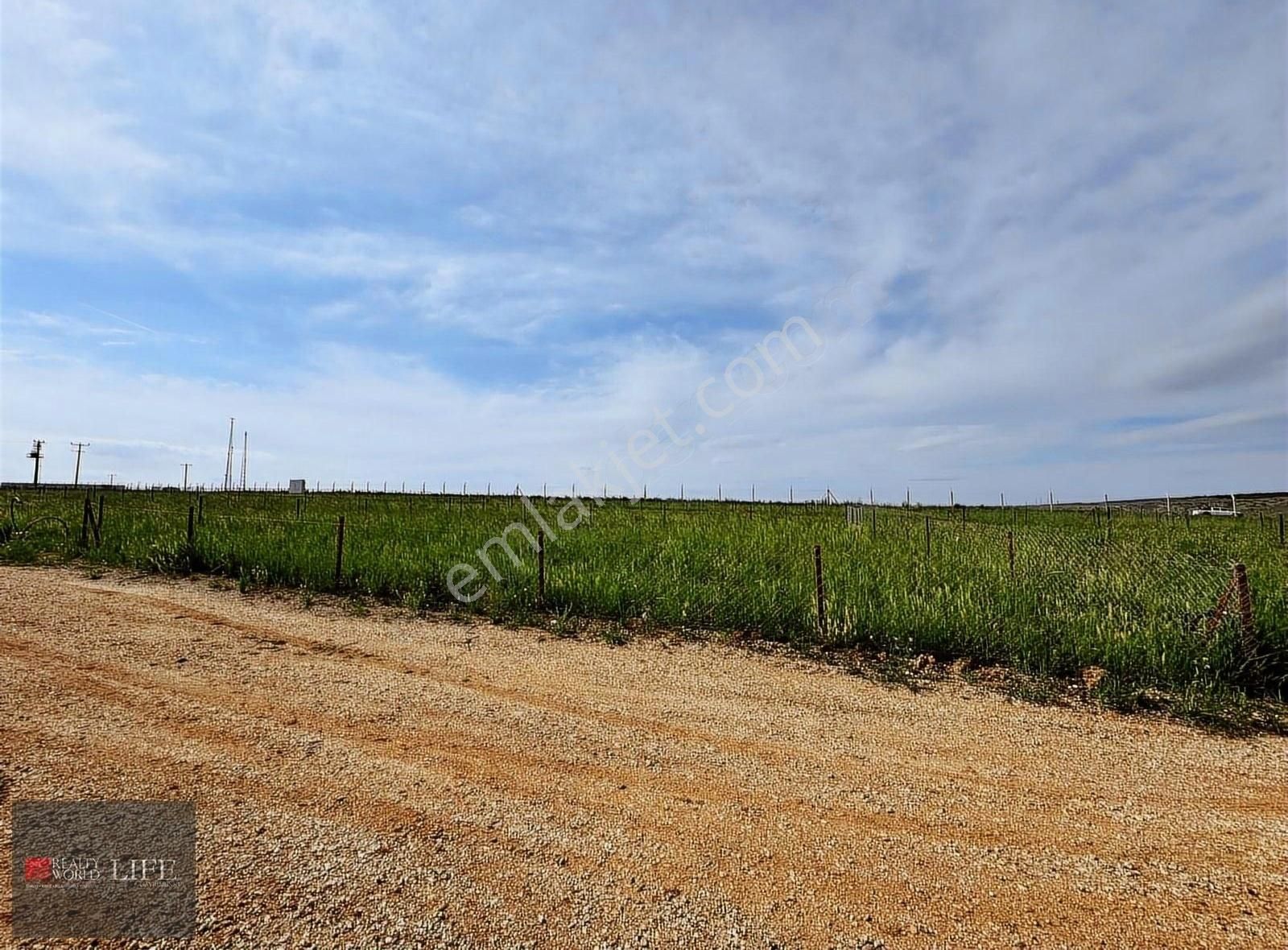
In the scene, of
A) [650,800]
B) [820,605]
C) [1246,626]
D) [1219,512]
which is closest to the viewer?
[650,800]

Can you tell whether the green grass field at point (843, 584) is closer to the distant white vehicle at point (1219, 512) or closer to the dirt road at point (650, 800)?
the dirt road at point (650, 800)

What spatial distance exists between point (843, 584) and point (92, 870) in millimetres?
7602

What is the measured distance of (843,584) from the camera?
8.43m

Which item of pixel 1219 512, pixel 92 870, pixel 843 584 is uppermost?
pixel 1219 512

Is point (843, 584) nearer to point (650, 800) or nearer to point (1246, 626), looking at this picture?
point (1246, 626)

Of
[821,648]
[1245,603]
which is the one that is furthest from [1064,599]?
[821,648]

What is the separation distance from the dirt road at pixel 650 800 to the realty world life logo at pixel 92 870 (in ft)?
0.51

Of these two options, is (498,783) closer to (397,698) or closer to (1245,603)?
(397,698)

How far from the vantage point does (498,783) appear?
3719mm

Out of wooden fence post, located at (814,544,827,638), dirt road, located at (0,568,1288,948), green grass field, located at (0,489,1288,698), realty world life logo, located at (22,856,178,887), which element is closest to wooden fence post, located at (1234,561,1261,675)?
green grass field, located at (0,489,1288,698)

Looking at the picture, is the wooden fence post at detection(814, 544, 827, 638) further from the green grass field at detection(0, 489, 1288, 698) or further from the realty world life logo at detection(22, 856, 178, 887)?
the realty world life logo at detection(22, 856, 178, 887)

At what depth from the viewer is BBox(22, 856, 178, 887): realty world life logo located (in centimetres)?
280

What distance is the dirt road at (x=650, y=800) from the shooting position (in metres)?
2.64

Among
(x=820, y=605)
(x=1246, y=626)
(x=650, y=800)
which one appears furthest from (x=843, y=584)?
(x=650, y=800)
